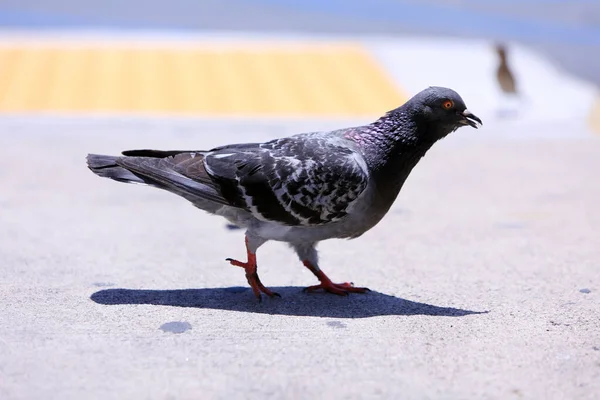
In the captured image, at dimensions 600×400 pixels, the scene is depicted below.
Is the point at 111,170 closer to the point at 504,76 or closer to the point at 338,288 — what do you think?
the point at 338,288

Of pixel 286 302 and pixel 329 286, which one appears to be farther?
pixel 329 286

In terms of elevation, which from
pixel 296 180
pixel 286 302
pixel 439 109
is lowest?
pixel 286 302

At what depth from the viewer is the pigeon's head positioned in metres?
4.50

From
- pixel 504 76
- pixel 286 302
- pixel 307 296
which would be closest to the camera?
pixel 286 302

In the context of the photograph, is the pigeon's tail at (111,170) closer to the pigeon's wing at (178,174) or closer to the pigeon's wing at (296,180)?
the pigeon's wing at (178,174)

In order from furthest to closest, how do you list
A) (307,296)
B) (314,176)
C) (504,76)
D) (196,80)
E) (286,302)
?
(196,80) → (504,76) → (307,296) → (286,302) → (314,176)

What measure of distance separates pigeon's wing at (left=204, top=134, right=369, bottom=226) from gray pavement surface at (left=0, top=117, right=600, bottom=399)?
20.9 inches

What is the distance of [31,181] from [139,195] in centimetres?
99

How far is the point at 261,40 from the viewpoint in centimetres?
1323

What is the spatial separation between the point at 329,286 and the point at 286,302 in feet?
0.94

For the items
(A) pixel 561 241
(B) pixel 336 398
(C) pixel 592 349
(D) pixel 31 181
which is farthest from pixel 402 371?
(D) pixel 31 181

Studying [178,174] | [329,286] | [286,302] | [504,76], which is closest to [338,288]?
[329,286]

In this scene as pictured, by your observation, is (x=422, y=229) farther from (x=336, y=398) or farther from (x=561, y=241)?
(x=336, y=398)

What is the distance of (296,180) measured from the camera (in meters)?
4.48
